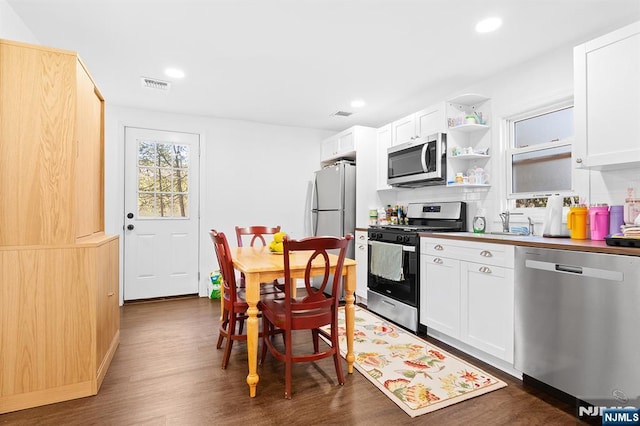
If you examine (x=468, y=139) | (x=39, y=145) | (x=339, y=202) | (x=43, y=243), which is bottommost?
(x=43, y=243)

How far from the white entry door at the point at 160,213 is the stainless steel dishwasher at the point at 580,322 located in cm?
384

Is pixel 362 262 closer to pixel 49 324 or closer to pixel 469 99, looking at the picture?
pixel 469 99

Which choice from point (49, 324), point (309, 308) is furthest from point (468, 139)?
point (49, 324)

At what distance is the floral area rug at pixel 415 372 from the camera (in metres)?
1.98

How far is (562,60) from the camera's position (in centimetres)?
260

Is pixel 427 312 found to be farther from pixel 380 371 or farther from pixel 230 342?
pixel 230 342

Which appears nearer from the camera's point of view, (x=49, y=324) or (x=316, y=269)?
(x=49, y=324)

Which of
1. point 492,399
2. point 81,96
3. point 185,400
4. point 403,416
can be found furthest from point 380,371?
point 81,96

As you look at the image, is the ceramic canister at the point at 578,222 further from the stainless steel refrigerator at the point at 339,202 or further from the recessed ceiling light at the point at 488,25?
the stainless steel refrigerator at the point at 339,202

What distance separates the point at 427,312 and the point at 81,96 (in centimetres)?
309

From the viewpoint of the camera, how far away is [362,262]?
4000 mm

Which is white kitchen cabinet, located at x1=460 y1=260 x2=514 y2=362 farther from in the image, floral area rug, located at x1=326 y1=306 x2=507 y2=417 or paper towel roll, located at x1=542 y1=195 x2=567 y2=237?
paper towel roll, located at x1=542 y1=195 x2=567 y2=237

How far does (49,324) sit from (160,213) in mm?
2554

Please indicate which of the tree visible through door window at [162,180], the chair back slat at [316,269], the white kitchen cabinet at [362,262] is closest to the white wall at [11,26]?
the tree visible through door window at [162,180]
